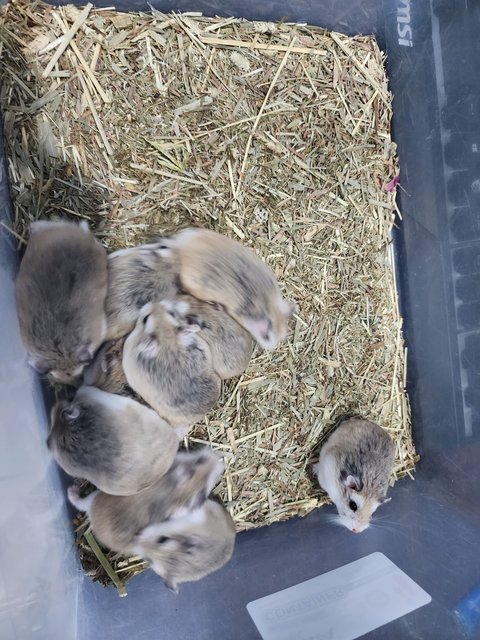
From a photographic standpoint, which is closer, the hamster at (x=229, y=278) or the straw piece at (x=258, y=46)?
the hamster at (x=229, y=278)

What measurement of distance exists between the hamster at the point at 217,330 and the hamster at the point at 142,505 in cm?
57

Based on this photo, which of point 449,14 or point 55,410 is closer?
point 55,410

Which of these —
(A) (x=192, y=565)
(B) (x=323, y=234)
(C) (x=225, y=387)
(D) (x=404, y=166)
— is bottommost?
(A) (x=192, y=565)

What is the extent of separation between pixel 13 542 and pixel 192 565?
82 cm

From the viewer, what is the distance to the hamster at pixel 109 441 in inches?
94.0

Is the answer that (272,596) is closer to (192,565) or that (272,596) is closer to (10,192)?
(192,565)

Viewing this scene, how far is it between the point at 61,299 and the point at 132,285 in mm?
367

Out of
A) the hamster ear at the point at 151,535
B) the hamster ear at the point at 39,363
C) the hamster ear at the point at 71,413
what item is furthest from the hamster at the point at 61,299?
the hamster ear at the point at 151,535

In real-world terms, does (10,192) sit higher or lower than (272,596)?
higher

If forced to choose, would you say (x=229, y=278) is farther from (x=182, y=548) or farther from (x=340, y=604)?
(x=340, y=604)

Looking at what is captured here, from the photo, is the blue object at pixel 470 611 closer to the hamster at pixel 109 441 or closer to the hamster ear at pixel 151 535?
the hamster ear at pixel 151 535

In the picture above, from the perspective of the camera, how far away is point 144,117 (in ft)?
9.69

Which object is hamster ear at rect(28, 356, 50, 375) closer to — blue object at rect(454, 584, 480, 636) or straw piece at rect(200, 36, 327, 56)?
straw piece at rect(200, 36, 327, 56)

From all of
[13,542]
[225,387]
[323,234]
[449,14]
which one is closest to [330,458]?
[225,387]
